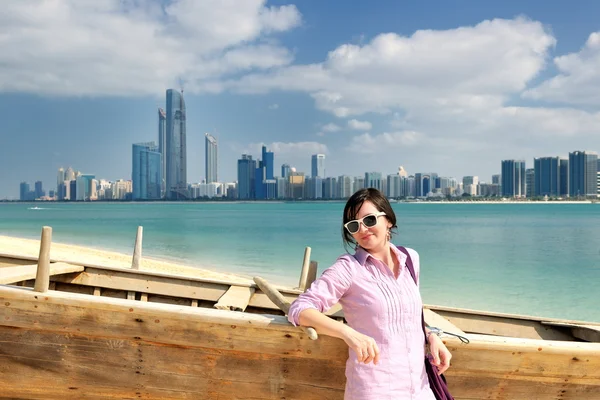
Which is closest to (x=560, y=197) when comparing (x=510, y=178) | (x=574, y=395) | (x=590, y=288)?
(x=510, y=178)

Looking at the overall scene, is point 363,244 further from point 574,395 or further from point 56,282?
point 56,282

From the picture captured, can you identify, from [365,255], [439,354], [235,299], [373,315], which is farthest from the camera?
[235,299]

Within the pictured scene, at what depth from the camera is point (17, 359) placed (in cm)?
346

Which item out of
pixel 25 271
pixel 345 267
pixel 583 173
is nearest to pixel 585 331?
pixel 345 267

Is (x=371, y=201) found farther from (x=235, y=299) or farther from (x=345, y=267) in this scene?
(x=235, y=299)

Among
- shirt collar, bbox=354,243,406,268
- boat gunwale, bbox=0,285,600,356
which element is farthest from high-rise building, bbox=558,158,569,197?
shirt collar, bbox=354,243,406,268

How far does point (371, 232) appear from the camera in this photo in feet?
8.09

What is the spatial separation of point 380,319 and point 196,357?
147 centimetres

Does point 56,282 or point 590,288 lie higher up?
point 56,282

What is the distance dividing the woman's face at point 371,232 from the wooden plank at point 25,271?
3.47 meters

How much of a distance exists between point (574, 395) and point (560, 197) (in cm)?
21508

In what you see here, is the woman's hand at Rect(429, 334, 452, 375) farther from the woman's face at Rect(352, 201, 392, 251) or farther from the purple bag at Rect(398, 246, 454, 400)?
the woman's face at Rect(352, 201, 392, 251)

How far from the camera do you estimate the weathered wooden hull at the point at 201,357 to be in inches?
123

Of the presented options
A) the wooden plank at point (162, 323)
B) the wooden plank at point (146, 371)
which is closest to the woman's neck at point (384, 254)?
the wooden plank at point (162, 323)
